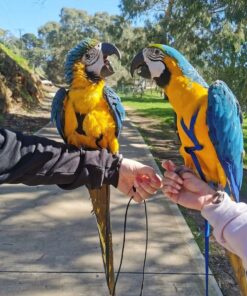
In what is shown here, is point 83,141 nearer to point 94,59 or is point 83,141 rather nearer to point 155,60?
point 94,59

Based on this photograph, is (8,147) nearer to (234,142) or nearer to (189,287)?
(234,142)

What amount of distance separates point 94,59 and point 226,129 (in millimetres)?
682

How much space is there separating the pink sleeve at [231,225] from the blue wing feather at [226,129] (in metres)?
0.48

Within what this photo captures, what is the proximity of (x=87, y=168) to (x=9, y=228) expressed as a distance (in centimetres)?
228

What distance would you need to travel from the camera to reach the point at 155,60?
1594 millimetres

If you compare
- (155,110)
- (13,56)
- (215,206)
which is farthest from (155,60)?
(155,110)

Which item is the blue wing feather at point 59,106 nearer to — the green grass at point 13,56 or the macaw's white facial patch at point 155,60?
the macaw's white facial patch at point 155,60

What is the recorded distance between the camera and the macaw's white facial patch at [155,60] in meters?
1.58

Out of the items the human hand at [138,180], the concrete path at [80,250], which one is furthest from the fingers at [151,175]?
the concrete path at [80,250]

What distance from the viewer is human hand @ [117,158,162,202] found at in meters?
1.58

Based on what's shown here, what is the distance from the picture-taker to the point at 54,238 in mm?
3355

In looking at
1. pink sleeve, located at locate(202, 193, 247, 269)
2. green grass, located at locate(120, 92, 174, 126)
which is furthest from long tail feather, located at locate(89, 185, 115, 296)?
green grass, located at locate(120, 92, 174, 126)

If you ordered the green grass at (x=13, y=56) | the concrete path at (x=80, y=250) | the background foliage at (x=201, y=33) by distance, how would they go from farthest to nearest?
the green grass at (x=13, y=56) < the background foliage at (x=201, y=33) < the concrete path at (x=80, y=250)

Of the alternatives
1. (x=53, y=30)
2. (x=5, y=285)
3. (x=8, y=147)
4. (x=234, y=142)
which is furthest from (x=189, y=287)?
(x=53, y=30)
